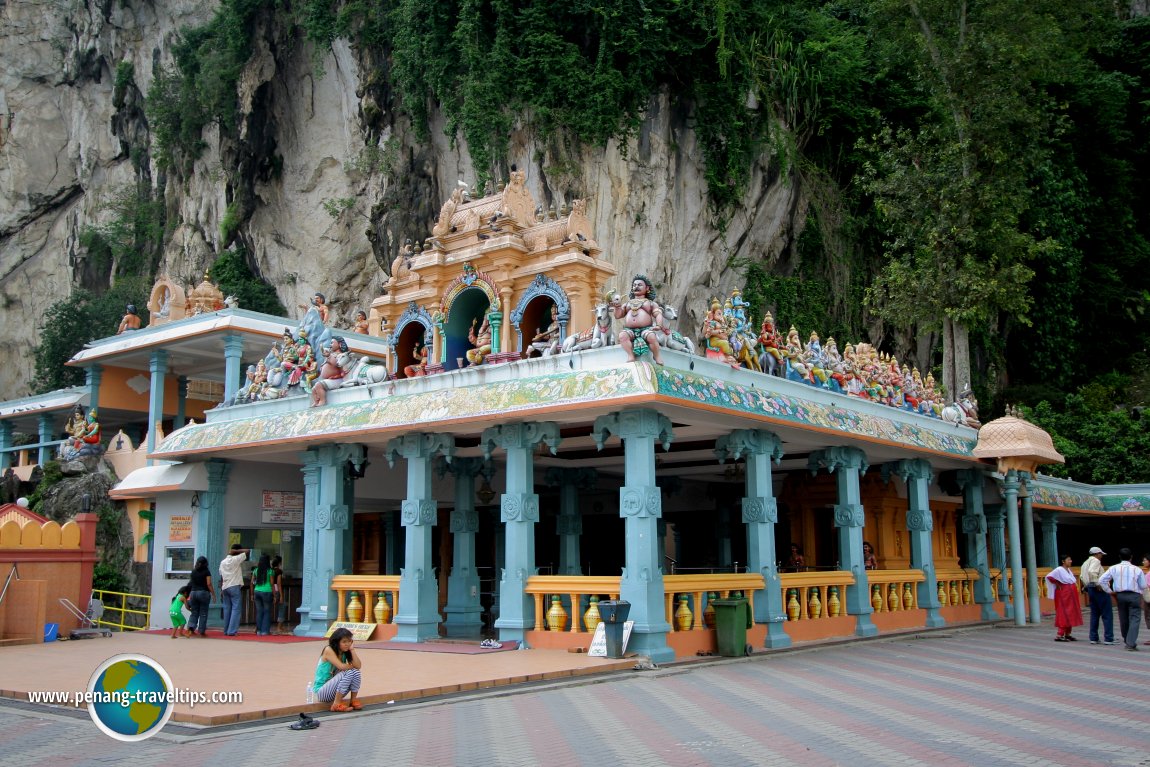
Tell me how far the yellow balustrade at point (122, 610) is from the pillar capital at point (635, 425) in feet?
35.8

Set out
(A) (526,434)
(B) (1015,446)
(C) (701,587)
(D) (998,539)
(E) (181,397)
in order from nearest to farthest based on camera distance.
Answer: (C) (701,587)
(A) (526,434)
(B) (1015,446)
(D) (998,539)
(E) (181,397)

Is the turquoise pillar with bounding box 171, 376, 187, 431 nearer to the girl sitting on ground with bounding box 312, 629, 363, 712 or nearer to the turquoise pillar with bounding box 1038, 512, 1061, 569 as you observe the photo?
the girl sitting on ground with bounding box 312, 629, 363, 712

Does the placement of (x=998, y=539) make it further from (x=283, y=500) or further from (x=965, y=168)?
(x=283, y=500)

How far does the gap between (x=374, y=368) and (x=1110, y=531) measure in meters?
23.7

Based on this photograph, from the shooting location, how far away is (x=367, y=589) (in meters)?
16.2

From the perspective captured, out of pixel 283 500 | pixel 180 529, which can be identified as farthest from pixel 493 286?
pixel 180 529

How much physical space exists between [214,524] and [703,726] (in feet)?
42.9

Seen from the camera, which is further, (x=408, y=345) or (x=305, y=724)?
(x=408, y=345)

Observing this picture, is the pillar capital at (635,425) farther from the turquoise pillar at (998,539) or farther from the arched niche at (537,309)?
the turquoise pillar at (998,539)

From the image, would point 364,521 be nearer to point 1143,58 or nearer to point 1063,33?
point 1063,33

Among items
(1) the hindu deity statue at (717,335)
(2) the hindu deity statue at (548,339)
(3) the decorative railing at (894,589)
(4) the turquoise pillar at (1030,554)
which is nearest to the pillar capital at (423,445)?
(2) the hindu deity statue at (548,339)

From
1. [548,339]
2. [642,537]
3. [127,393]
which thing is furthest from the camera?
[127,393]

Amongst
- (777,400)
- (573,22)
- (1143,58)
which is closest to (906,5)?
(573,22)

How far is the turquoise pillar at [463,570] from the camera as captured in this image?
17234 millimetres
